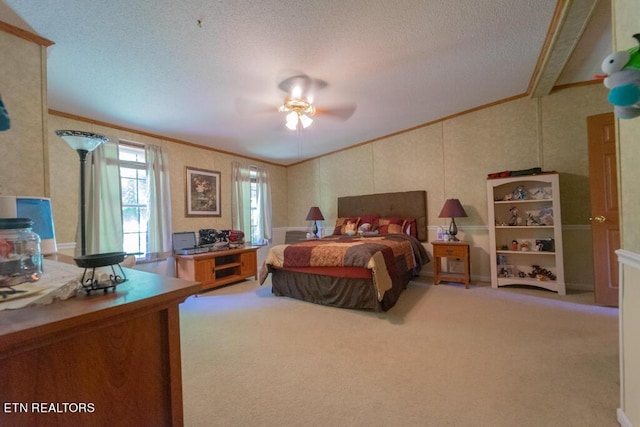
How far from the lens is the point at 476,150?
3.99 meters

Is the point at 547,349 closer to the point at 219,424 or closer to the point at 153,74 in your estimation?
the point at 219,424

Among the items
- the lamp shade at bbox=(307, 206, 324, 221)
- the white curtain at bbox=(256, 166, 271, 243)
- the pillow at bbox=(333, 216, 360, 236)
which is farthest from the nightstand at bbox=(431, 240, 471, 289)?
the white curtain at bbox=(256, 166, 271, 243)

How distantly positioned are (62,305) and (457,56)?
3243mm

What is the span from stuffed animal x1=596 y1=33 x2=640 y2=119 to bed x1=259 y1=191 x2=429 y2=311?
6.61 feet

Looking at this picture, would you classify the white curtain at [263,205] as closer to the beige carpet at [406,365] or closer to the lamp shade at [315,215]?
the lamp shade at [315,215]

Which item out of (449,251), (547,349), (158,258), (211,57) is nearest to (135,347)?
(211,57)

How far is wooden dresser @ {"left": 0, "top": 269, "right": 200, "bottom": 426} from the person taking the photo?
0.55 metres

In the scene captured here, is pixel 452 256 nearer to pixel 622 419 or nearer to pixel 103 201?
pixel 622 419

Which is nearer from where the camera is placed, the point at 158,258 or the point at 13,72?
the point at 13,72

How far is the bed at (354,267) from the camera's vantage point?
276cm

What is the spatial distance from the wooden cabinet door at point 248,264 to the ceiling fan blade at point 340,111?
2508mm

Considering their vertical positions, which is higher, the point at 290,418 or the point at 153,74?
the point at 153,74

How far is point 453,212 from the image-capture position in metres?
3.77

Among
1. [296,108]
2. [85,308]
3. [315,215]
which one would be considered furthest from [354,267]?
[315,215]
